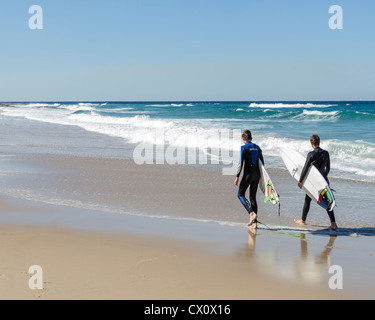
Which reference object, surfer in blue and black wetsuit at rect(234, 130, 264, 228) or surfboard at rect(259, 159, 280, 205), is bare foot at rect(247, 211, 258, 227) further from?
surfboard at rect(259, 159, 280, 205)

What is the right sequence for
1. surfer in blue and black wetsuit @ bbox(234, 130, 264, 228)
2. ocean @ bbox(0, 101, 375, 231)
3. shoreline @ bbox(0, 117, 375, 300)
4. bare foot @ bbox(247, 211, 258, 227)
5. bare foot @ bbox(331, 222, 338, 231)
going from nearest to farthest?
shoreline @ bbox(0, 117, 375, 300)
bare foot @ bbox(331, 222, 338, 231)
bare foot @ bbox(247, 211, 258, 227)
surfer in blue and black wetsuit @ bbox(234, 130, 264, 228)
ocean @ bbox(0, 101, 375, 231)

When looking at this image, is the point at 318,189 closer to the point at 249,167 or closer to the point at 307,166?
the point at 307,166

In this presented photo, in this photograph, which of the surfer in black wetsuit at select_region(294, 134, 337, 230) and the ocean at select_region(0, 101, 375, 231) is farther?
the ocean at select_region(0, 101, 375, 231)

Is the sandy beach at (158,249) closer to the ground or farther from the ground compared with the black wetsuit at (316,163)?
closer to the ground

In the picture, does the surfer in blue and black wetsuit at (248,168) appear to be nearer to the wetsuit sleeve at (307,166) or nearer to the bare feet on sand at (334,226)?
the wetsuit sleeve at (307,166)

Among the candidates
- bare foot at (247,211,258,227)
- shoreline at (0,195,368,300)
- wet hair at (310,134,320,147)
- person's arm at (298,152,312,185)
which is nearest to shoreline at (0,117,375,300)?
shoreline at (0,195,368,300)

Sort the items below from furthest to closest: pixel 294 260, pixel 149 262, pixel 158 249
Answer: pixel 158 249
pixel 294 260
pixel 149 262

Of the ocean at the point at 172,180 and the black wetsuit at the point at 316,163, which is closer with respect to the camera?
the black wetsuit at the point at 316,163

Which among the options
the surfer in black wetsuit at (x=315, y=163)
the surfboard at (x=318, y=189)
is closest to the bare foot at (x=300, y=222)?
the surfer in black wetsuit at (x=315, y=163)

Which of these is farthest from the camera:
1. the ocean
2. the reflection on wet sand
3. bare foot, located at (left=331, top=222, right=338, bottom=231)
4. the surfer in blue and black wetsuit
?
the ocean

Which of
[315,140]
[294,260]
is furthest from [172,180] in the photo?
[294,260]

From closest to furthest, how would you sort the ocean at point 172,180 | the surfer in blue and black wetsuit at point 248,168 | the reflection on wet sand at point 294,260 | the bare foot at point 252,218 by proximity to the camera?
the reflection on wet sand at point 294,260, the bare foot at point 252,218, the surfer in blue and black wetsuit at point 248,168, the ocean at point 172,180

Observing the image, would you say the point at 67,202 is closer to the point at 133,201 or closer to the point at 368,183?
the point at 133,201

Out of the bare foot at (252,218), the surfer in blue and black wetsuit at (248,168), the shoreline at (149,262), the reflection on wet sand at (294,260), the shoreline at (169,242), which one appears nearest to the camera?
the shoreline at (149,262)
